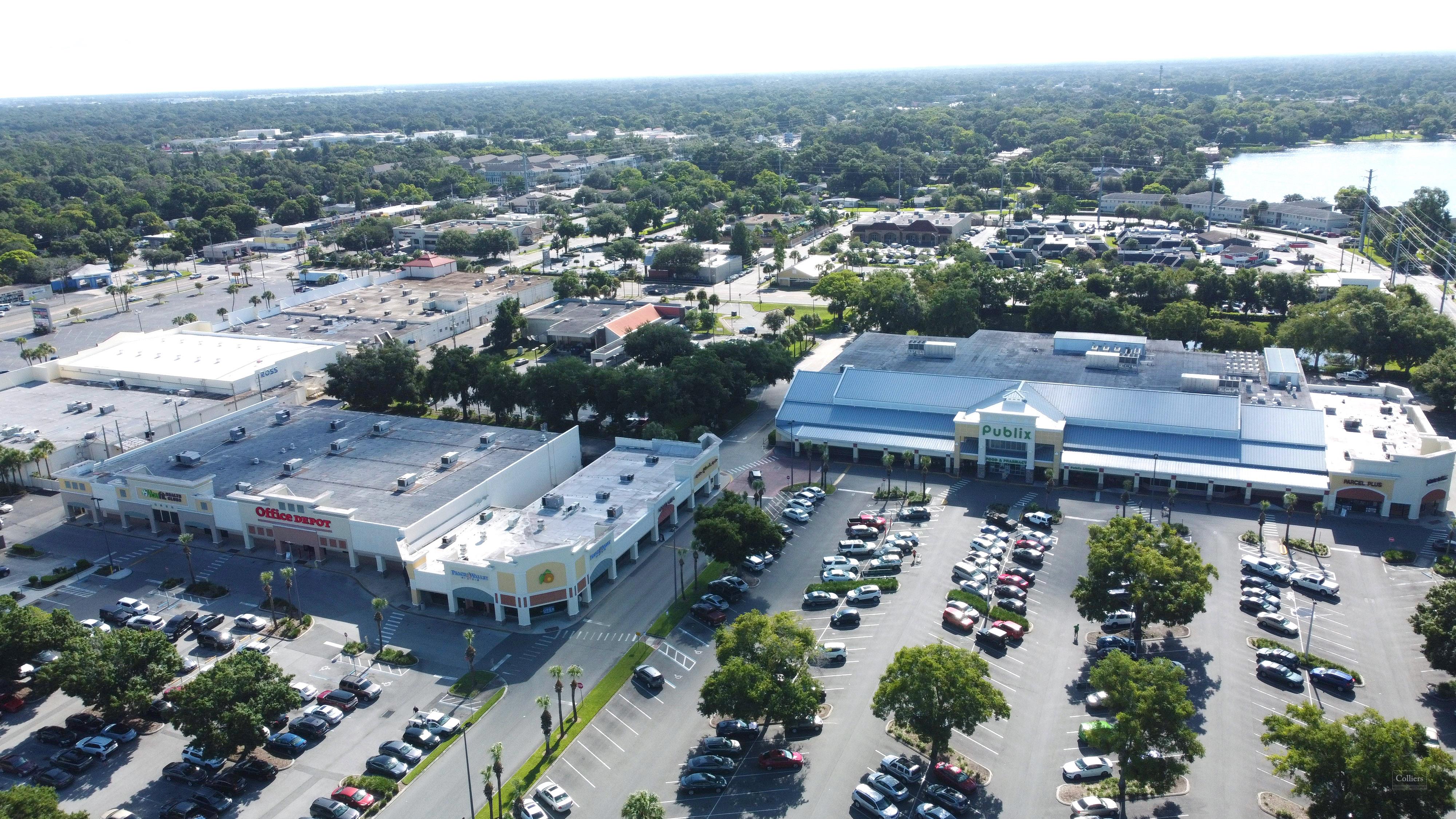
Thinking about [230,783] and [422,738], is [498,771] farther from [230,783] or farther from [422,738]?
[230,783]

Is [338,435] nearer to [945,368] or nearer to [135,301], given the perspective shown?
[945,368]

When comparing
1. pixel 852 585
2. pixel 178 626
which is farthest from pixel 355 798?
pixel 852 585

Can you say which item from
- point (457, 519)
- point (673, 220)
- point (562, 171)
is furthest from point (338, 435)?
point (562, 171)

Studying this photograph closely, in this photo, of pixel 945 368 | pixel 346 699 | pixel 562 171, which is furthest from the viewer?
pixel 562 171

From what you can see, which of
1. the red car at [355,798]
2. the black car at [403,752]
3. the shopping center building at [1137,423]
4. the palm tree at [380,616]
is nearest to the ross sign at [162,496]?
the palm tree at [380,616]

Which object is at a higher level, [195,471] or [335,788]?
[195,471]

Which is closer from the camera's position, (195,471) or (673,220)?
(195,471)

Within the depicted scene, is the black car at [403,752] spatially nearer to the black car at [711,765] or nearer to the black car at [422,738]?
the black car at [422,738]

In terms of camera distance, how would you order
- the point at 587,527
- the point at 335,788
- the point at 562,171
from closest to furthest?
the point at 335,788 → the point at 587,527 → the point at 562,171
